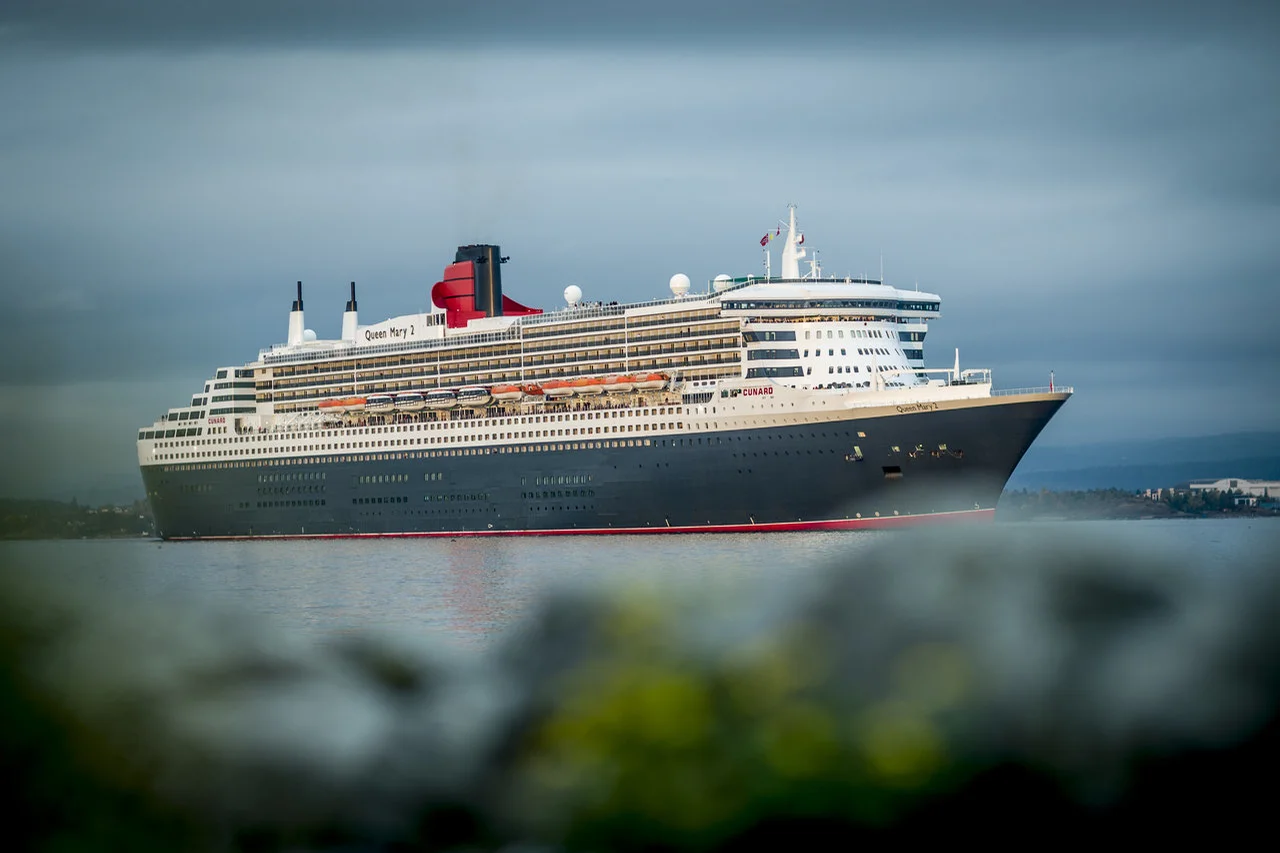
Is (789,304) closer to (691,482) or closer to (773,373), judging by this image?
(773,373)

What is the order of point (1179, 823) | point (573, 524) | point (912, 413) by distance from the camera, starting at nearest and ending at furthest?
point (1179, 823) < point (912, 413) < point (573, 524)

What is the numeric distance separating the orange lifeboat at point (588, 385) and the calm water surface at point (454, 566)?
7.80m

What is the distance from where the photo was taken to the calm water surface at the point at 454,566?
1591 cm

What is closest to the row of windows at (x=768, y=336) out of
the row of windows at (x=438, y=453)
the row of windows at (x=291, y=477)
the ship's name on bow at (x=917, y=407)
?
the row of windows at (x=438, y=453)

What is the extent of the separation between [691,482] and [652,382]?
6025 mm

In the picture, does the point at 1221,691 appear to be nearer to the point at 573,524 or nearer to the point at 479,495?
the point at 573,524

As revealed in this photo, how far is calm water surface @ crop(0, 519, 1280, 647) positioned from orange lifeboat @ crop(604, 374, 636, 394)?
7885 millimetres

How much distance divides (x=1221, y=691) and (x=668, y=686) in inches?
178

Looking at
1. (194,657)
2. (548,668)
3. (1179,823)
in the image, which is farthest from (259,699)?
(1179,823)

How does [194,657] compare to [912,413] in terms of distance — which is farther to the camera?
[912,413]

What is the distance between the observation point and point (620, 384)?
232 feet

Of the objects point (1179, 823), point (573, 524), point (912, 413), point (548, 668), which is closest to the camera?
point (1179, 823)

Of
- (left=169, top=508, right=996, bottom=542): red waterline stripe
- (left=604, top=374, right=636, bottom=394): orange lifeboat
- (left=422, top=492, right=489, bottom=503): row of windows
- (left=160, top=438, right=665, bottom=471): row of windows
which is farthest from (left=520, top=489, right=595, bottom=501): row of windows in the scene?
(left=604, top=374, right=636, bottom=394): orange lifeboat

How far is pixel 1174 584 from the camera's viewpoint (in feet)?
43.8
